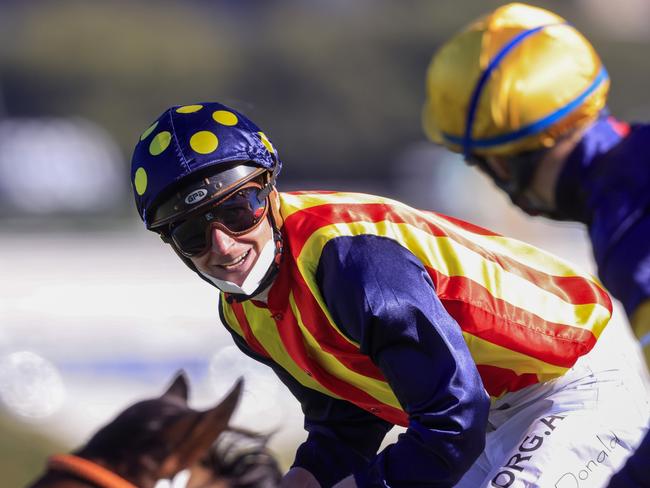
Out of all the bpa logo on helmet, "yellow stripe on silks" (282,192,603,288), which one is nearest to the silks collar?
"yellow stripe on silks" (282,192,603,288)

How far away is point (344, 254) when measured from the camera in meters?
2.73

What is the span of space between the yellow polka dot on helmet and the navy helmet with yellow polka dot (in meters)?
0.51

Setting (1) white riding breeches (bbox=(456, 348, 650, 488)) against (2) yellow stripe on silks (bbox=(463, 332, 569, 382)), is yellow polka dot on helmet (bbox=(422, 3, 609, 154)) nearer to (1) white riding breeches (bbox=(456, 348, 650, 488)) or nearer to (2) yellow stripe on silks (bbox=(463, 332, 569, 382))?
(2) yellow stripe on silks (bbox=(463, 332, 569, 382))

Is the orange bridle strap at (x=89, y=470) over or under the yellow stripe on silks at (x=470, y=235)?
under

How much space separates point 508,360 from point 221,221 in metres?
0.84

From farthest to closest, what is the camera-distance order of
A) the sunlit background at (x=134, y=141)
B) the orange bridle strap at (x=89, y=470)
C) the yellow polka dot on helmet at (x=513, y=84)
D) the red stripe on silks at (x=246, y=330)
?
the sunlit background at (x=134, y=141)
the orange bridle strap at (x=89, y=470)
the red stripe on silks at (x=246, y=330)
the yellow polka dot on helmet at (x=513, y=84)

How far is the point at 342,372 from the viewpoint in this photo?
3.05 meters

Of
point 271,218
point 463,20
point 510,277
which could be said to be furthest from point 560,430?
point 463,20

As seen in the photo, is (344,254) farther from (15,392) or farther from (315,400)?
(15,392)

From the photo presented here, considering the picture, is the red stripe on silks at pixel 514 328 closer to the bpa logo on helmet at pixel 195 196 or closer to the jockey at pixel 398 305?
the jockey at pixel 398 305

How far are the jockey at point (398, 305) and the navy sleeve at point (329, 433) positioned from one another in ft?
0.56

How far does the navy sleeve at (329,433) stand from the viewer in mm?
3365

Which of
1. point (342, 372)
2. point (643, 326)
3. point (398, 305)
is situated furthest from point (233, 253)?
point (643, 326)

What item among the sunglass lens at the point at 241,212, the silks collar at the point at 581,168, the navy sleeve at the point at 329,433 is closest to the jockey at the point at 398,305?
the sunglass lens at the point at 241,212
